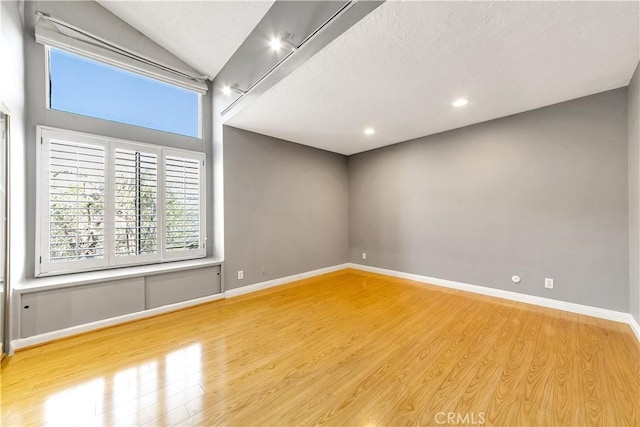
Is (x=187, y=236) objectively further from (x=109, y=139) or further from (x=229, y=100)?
(x=229, y=100)

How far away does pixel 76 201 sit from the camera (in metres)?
2.60

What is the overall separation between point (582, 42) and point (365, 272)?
405 cm

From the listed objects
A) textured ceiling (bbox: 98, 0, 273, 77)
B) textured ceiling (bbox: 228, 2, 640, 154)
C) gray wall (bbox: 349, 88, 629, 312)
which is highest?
textured ceiling (bbox: 98, 0, 273, 77)

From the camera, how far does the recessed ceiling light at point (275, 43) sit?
229 centimetres

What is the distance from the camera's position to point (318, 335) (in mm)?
2377

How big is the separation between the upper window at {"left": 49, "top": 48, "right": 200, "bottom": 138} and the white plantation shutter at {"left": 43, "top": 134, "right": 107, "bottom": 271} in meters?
0.47

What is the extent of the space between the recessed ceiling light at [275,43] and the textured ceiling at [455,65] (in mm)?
306

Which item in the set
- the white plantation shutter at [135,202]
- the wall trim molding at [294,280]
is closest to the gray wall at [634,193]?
the wall trim molding at [294,280]

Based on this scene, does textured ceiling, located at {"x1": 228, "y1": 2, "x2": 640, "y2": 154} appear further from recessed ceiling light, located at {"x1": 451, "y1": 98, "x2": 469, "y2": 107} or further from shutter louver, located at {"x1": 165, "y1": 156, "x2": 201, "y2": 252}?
shutter louver, located at {"x1": 165, "y1": 156, "x2": 201, "y2": 252}

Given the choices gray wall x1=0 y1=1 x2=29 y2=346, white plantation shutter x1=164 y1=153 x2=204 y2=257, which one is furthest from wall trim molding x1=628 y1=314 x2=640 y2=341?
gray wall x1=0 y1=1 x2=29 y2=346

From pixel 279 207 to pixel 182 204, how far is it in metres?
1.44

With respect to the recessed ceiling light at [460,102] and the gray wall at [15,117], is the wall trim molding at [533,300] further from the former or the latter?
the gray wall at [15,117]

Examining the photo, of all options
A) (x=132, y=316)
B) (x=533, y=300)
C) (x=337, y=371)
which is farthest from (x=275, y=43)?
(x=533, y=300)

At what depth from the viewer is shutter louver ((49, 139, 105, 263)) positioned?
99.0 inches
